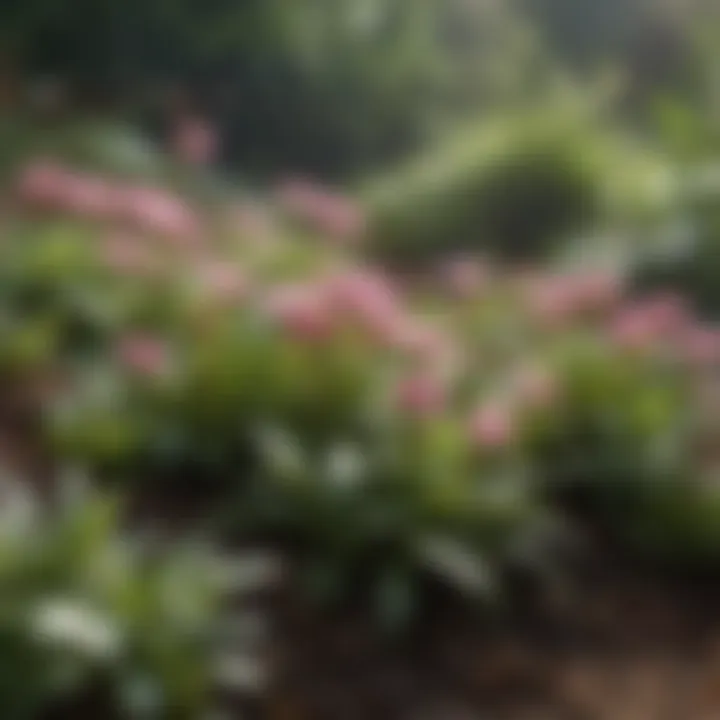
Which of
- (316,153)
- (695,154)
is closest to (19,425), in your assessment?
(695,154)

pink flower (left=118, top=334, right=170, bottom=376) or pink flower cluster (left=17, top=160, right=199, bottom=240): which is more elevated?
pink flower cluster (left=17, top=160, right=199, bottom=240)

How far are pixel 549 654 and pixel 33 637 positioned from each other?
963 millimetres

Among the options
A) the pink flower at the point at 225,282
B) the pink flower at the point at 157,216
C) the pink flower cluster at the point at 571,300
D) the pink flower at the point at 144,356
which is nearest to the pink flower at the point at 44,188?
the pink flower at the point at 157,216

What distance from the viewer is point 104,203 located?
394cm

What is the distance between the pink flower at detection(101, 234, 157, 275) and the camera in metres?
3.75

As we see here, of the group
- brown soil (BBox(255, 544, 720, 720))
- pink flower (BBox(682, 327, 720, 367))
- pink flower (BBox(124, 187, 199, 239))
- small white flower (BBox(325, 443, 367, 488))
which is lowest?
brown soil (BBox(255, 544, 720, 720))

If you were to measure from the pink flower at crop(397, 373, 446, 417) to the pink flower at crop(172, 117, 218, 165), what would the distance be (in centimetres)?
217

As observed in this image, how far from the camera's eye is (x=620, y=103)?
5996mm

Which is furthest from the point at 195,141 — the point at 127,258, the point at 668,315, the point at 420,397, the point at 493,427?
the point at 493,427

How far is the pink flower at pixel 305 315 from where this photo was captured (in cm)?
310

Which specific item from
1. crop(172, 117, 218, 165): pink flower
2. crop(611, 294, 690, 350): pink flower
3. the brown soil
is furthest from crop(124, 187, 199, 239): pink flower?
the brown soil

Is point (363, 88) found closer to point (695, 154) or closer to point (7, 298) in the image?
point (695, 154)

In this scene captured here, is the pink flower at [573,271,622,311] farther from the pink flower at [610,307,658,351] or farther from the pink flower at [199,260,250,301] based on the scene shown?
the pink flower at [199,260,250,301]

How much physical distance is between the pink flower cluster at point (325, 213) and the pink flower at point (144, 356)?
4.05 ft
